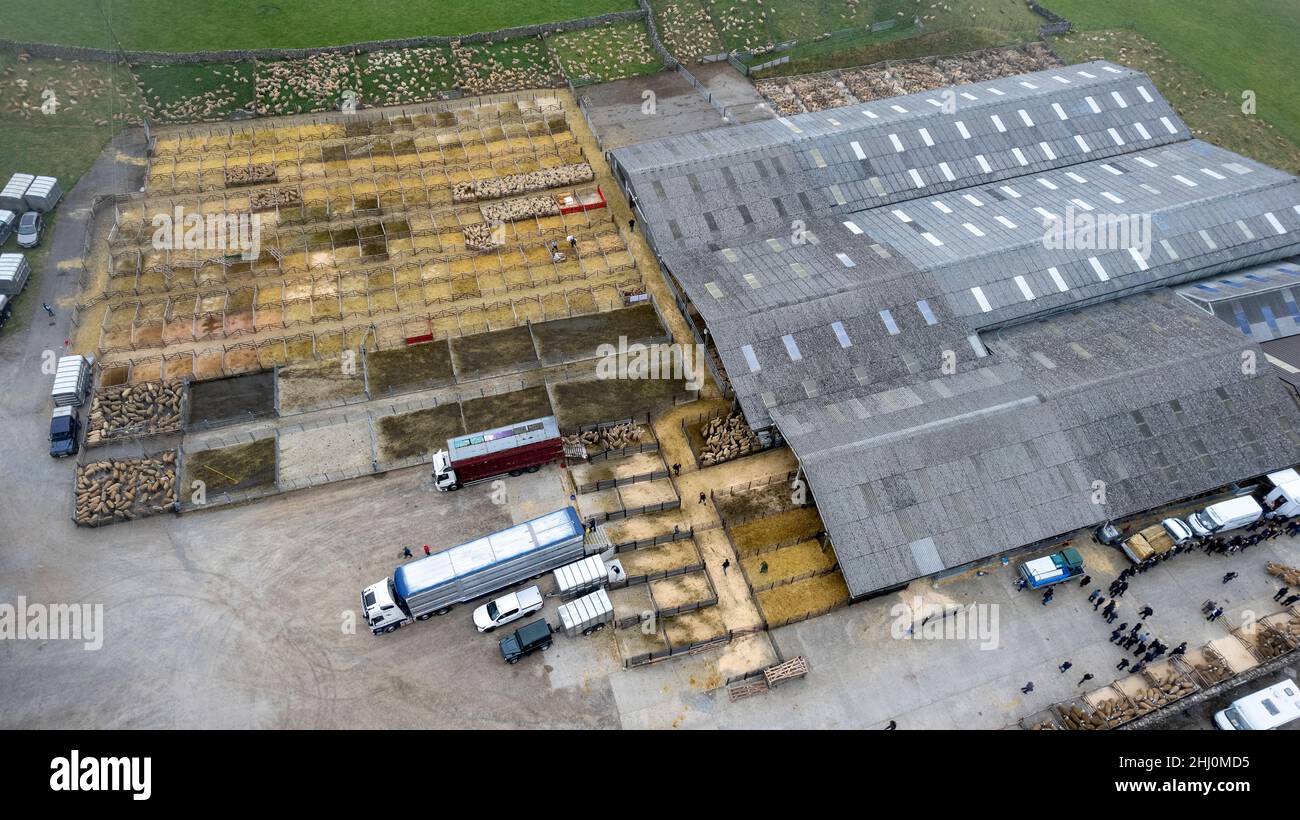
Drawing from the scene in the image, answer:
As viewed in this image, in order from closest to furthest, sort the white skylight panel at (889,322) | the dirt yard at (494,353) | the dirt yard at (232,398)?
the dirt yard at (232,398) < the white skylight panel at (889,322) < the dirt yard at (494,353)

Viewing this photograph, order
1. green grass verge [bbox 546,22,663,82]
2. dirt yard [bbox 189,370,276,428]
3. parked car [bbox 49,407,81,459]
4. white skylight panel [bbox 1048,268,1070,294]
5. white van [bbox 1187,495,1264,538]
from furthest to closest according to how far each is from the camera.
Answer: green grass verge [bbox 546,22,663,82] < white skylight panel [bbox 1048,268,1070,294] < dirt yard [bbox 189,370,276,428] < parked car [bbox 49,407,81,459] < white van [bbox 1187,495,1264,538]

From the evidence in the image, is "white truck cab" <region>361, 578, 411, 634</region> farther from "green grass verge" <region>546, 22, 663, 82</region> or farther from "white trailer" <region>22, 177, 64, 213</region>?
"green grass verge" <region>546, 22, 663, 82</region>

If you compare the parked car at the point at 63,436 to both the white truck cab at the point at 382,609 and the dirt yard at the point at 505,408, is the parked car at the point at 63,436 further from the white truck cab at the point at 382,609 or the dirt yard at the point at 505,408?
the dirt yard at the point at 505,408

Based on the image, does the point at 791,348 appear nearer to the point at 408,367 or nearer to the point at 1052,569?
the point at 1052,569

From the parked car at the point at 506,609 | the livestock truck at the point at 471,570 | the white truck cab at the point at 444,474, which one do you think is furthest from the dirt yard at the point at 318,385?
the parked car at the point at 506,609

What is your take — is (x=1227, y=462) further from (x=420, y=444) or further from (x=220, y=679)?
(x=220, y=679)

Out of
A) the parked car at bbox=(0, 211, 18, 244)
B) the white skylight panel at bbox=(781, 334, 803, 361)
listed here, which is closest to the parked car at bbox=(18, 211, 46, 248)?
the parked car at bbox=(0, 211, 18, 244)
